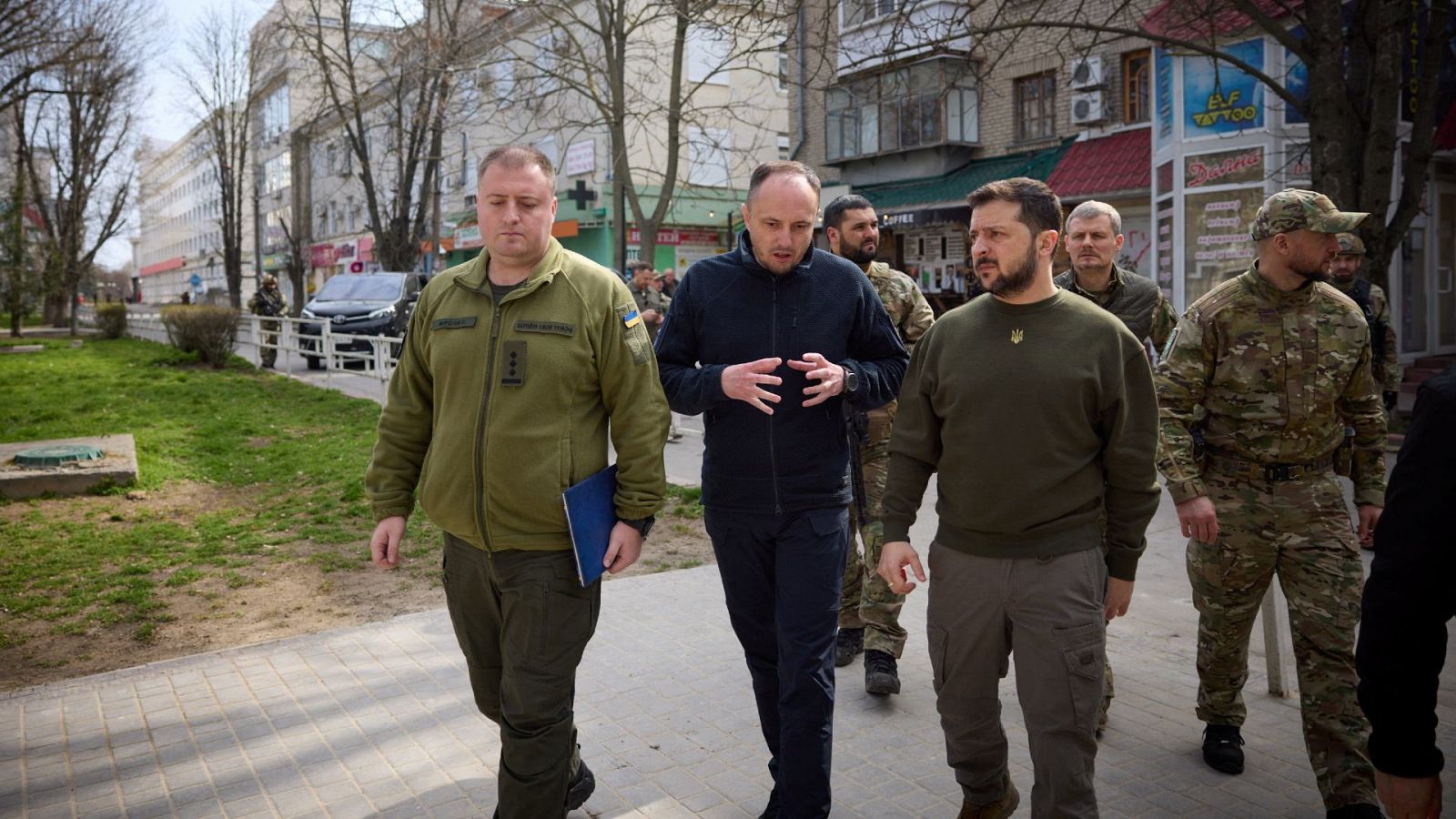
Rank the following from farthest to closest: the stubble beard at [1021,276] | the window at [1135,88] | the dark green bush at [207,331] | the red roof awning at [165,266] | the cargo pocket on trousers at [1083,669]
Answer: the red roof awning at [165,266], the dark green bush at [207,331], the window at [1135,88], the stubble beard at [1021,276], the cargo pocket on trousers at [1083,669]

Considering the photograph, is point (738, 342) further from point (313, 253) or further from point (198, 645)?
point (313, 253)

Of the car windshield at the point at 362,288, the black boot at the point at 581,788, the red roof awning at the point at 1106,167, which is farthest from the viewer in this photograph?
the car windshield at the point at 362,288

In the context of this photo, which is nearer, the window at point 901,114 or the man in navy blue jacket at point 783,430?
the man in navy blue jacket at point 783,430

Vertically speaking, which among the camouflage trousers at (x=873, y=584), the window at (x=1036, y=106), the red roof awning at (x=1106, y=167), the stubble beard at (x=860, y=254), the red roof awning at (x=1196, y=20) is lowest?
the camouflage trousers at (x=873, y=584)

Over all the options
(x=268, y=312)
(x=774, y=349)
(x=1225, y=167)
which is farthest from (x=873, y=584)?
(x=268, y=312)

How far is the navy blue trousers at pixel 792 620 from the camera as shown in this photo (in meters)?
3.51

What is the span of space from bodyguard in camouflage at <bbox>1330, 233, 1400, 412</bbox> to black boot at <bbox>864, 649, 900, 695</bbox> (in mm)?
4296

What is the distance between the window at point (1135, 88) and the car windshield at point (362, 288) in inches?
595

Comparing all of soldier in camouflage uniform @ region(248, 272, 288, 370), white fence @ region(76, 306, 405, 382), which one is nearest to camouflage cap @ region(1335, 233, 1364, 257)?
white fence @ region(76, 306, 405, 382)

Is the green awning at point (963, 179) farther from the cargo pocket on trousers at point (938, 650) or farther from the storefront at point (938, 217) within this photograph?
the cargo pocket on trousers at point (938, 650)

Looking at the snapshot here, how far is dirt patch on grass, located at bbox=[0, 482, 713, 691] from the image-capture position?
19.5ft

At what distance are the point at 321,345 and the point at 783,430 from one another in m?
20.4

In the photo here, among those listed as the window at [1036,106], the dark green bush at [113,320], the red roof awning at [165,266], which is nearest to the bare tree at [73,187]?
the dark green bush at [113,320]

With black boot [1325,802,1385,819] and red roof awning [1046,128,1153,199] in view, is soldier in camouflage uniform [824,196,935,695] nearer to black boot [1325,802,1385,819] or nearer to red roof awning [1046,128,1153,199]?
black boot [1325,802,1385,819]
